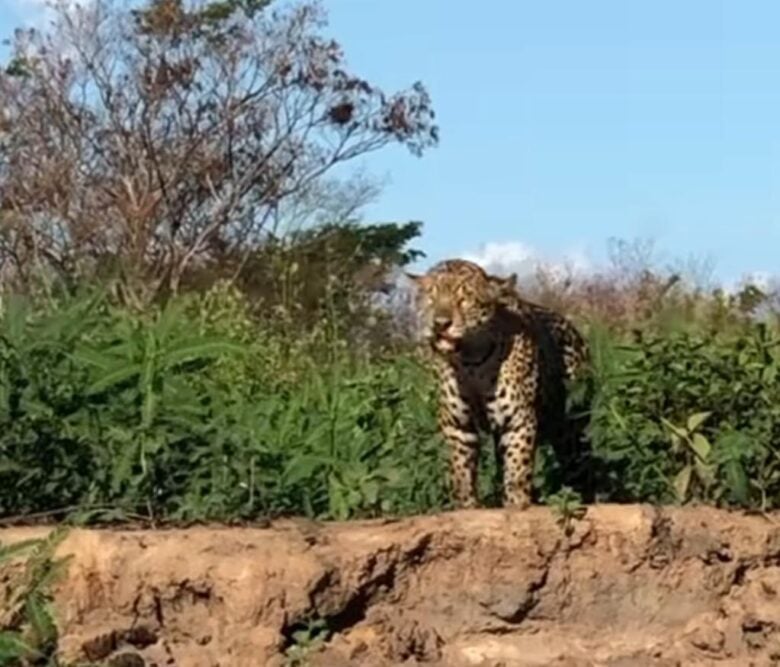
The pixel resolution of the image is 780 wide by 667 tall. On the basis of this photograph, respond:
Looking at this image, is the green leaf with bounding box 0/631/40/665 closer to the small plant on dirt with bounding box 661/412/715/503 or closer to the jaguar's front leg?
the jaguar's front leg

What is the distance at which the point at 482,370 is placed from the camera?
869 centimetres

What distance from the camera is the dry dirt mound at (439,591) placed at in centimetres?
742

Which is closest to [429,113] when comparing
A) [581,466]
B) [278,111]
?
[278,111]

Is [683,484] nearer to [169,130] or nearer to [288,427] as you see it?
[288,427]

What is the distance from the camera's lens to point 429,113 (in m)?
37.2

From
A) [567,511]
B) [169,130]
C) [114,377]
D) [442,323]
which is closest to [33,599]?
[114,377]

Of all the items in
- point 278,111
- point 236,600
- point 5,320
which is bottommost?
point 236,600

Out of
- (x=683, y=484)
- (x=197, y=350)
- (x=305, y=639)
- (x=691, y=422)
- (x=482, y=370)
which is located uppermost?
(x=197, y=350)

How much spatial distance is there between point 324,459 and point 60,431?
1022mm

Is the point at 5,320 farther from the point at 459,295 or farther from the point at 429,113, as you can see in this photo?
the point at 429,113

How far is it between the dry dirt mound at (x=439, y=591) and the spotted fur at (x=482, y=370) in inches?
23.9

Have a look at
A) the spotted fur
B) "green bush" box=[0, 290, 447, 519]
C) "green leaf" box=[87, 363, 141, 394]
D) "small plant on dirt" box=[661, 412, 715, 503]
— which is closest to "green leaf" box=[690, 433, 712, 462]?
"small plant on dirt" box=[661, 412, 715, 503]

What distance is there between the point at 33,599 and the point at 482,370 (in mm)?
2300

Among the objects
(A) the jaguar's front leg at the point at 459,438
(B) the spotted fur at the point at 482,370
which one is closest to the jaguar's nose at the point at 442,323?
(B) the spotted fur at the point at 482,370
